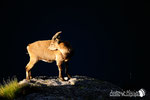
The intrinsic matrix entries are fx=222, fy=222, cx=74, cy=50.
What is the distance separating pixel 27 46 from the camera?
30.4 feet

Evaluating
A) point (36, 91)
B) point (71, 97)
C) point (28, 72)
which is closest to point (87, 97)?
point (71, 97)

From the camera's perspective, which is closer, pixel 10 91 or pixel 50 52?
pixel 10 91

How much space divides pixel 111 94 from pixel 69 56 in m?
2.50

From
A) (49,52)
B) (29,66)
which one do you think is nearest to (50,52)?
(49,52)

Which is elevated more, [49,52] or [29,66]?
[49,52]

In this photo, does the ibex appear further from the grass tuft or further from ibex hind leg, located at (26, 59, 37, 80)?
the grass tuft

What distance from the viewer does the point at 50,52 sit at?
350 inches

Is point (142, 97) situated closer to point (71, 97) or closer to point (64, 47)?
point (71, 97)

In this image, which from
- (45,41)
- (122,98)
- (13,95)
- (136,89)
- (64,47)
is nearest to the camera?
(13,95)

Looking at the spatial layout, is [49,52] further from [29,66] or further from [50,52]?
[29,66]

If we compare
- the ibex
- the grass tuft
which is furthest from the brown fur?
the grass tuft

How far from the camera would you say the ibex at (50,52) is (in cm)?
863

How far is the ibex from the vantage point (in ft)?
28.3

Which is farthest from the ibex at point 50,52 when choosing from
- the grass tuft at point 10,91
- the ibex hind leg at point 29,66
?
the grass tuft at point 10,91
